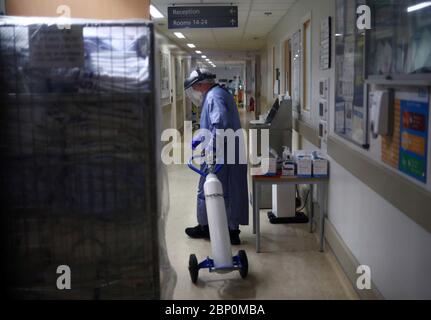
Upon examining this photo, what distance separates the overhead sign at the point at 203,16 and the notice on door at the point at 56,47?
4871mm

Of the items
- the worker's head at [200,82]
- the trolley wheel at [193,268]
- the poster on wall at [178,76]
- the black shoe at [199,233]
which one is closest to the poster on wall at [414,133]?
the trolley wheel at [193,268]

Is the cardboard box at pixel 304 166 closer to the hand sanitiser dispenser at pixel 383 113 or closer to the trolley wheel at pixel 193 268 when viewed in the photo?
the trolley wheel at pixel 193 268

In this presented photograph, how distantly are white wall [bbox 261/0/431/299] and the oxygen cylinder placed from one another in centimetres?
88

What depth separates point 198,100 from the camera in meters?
4.27

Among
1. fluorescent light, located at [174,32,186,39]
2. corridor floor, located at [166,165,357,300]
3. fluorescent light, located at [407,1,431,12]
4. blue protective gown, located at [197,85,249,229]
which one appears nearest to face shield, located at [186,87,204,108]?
blue protective gown, located at [197,85,249,229]

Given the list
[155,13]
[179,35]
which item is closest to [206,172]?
[155,13]

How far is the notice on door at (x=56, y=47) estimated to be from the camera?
137 centimetres

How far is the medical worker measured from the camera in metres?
3.90

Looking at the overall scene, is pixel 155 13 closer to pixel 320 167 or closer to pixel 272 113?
pixel 272 113

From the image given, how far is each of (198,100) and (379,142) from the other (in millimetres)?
2043

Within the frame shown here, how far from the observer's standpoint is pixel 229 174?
405cm

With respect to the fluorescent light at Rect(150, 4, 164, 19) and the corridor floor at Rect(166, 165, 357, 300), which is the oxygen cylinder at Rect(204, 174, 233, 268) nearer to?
the corridor floor at Rect(166, 165, 357, 300)

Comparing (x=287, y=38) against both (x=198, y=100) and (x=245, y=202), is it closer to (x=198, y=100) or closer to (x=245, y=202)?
(x=198, y=100)

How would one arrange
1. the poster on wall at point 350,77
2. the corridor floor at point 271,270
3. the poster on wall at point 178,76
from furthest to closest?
the poster on wall at point 178,76, the corridor floor at point 271,270, the poster on wall at point 350,77
